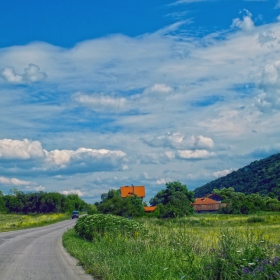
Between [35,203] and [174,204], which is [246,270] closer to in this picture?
[174,204]

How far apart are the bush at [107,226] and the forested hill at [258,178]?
81.4 m

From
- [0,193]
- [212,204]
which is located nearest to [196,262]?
[212,204]

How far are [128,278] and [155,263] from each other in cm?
143

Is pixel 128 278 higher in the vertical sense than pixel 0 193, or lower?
lower

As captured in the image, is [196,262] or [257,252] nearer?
[257,252]

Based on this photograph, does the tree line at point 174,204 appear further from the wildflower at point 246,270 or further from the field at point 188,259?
the wildflower at point 246,270

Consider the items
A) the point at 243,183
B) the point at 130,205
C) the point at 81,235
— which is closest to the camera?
the point at 81,235

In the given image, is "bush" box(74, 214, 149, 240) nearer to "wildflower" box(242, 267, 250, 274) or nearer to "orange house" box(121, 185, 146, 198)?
"wildflower" box(242, 267, 250, 274)

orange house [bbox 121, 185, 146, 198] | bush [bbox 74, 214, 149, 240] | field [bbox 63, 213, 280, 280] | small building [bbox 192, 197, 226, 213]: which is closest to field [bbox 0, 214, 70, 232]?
orange house [bbox 121, 185, 146, 198]

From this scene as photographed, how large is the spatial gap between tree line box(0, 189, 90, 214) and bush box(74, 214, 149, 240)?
120 meters

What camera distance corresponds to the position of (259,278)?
26.5 feet

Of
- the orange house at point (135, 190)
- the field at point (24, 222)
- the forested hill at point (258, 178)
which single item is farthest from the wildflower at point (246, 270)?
the forested hill at point (258, 178)

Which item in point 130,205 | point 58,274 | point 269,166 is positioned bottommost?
point 58,274

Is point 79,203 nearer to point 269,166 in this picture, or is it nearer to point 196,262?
point 269,166
